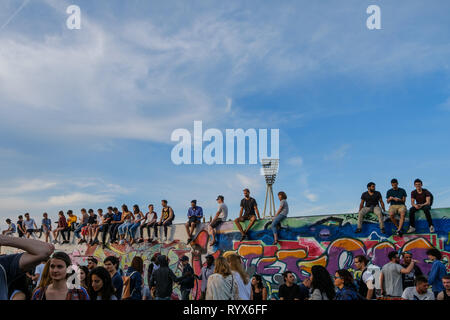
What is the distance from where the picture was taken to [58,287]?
4727 mm

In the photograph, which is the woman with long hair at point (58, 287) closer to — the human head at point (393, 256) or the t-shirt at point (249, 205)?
the human head at point (393, 256)

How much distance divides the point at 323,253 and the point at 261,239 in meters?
2.52

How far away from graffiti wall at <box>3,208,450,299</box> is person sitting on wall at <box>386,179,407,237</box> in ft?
1.14

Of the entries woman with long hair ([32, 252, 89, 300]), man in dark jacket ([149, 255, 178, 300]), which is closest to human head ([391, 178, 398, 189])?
man in dark jacket ([149, 255, 178, 300])

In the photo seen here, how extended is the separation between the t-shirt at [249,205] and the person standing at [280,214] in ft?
3.44

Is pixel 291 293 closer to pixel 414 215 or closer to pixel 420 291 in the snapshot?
pixel 420 291

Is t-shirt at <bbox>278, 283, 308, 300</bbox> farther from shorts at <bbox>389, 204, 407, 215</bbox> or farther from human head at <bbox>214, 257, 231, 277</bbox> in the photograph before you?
shorts at <bbox>389, 204, 407, 215</bbox>

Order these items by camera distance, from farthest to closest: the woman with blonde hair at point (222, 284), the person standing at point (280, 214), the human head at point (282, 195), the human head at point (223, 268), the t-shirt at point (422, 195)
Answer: the person standing at point (280, 214) → the human head at point (282, 195) → the t-shirt at point (422, 195) → the human head at point (223, 268) → the woman with blonde hair at point (222, 284)

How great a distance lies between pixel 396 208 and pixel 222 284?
921 cm

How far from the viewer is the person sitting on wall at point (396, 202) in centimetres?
1328

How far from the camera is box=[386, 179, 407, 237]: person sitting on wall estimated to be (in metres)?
13.3

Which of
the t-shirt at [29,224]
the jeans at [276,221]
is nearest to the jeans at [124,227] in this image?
the jeans at [276,221]
